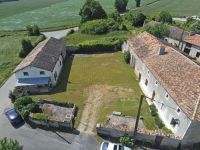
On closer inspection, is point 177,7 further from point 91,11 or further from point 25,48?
point 25,48

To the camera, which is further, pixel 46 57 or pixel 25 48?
pixel 25 48

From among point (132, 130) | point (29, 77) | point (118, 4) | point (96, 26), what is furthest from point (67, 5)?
point (132, 130)

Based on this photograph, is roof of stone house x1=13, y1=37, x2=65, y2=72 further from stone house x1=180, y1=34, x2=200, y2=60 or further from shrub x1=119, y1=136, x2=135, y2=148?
stone house x1=180, y1=34, x2=200, y2=60

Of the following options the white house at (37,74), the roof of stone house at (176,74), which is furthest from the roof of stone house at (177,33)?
the white house at (37,74)

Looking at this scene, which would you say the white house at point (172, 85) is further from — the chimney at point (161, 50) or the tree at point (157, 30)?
the tree at point (157, 30)

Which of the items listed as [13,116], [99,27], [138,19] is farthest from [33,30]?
[13,116]
